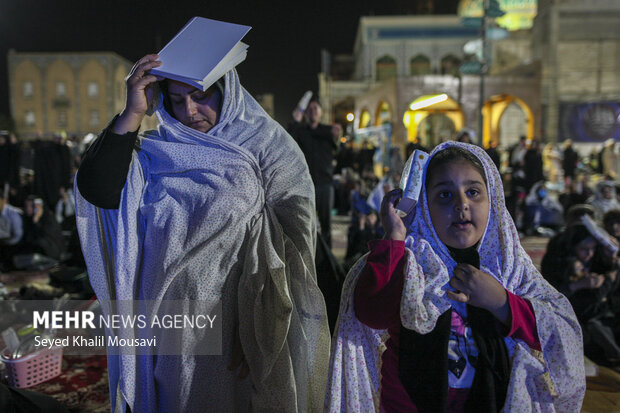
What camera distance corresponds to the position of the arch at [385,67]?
35.5m

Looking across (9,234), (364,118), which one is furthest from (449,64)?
(9,234)

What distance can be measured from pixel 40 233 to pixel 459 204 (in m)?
7.36

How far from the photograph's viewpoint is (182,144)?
66.4 inches

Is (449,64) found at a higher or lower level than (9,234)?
higher

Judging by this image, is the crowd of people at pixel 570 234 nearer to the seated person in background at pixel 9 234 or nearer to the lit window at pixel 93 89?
the seated person in background at pixel 9 234

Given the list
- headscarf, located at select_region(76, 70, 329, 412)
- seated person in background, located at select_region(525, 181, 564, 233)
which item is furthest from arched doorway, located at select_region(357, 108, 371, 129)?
headscarf, located at select_region(76, 70, 329, 412)

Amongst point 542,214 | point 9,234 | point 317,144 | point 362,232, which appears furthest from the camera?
point 542,214

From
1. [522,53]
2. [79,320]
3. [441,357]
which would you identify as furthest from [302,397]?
[522,53]

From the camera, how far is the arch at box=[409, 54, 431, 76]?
35941 millimetres

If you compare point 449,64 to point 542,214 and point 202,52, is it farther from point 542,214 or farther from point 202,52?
point 202,52

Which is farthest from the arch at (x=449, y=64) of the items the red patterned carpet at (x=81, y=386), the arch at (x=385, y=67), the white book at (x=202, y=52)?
the white book at (x=202, y=52)

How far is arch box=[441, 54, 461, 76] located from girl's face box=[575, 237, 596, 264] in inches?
1358

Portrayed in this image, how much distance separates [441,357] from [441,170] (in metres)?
0.55

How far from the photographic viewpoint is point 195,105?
5.65 ft
